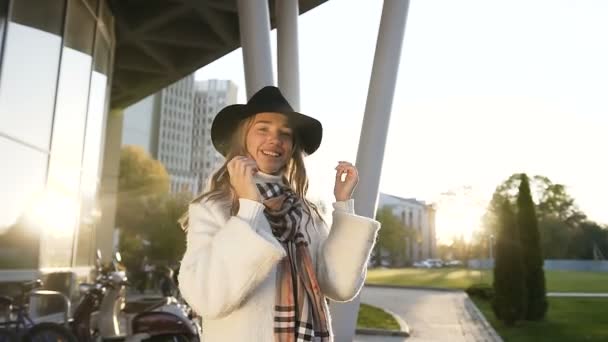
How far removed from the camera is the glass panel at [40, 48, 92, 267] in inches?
341

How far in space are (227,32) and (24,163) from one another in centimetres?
709

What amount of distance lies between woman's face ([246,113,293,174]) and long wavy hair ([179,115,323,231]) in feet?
0.13

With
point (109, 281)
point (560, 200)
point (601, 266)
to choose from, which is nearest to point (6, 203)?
point (109, 281)

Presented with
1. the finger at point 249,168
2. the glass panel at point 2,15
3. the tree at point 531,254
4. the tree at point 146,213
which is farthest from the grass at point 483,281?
the finger at point 249,168

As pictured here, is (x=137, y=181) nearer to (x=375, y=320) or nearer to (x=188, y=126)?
(x=375, y=320)

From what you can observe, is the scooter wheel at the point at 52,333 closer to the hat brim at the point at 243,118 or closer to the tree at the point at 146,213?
the hat brim at the point at 243,118

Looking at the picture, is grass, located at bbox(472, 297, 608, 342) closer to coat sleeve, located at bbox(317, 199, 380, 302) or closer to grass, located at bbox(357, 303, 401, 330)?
grass, located at bbox(357, 303, 401, 330)

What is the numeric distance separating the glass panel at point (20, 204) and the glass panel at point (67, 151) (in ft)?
1.69

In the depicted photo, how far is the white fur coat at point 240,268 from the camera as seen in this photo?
5.06 feet

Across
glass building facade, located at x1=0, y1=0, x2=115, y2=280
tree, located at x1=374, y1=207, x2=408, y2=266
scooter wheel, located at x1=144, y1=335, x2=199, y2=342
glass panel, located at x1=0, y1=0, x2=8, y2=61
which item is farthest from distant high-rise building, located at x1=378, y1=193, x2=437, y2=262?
scooter wheel, located at x1=144, y1=335, x2=199, y2=342

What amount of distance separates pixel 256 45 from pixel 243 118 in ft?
16.8

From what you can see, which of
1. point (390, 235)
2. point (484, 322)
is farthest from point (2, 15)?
point (390, 235)

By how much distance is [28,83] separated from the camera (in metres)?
7.52

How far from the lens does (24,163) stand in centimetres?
743
